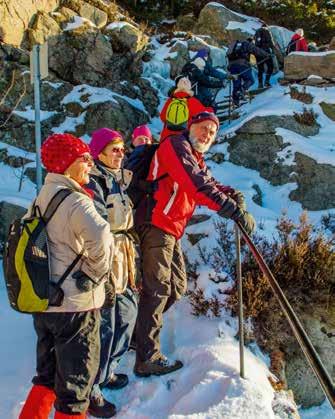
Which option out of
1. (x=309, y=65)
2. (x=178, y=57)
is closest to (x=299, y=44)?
(x=309, y=65)

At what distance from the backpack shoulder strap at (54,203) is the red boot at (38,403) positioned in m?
1.02

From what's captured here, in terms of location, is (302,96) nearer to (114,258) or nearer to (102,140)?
(102,140)

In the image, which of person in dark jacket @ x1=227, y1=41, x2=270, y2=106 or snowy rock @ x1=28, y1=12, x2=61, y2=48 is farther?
snowy rock @ x1=28, y1=12, x2=61, y2=48

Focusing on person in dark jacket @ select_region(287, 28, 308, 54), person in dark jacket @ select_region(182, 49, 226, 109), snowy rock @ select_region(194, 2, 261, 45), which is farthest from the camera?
snowy rock @ select_region(194, 2, 261, 45)

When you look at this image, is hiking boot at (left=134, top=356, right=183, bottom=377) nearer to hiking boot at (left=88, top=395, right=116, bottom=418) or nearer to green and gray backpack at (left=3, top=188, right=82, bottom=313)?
hiking boot at (left=88, top=395, right=116, bottom=418)

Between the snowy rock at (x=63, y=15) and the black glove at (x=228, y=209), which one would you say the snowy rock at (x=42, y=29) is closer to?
the snowy rock at (x=63, y=15)

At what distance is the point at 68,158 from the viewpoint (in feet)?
8.27

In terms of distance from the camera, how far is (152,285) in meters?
3.35

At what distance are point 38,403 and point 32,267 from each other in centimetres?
87

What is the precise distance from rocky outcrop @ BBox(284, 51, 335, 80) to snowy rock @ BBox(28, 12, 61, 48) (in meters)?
6.19

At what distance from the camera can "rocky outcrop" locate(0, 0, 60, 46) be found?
11.3m

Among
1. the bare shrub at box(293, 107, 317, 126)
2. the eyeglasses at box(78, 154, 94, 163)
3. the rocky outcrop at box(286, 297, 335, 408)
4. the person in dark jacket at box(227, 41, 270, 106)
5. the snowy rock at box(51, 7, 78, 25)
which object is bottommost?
the rocky outcrop at box(286, 297, 335, 408)

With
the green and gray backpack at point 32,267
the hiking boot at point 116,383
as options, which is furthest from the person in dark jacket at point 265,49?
the green and gray backpack at point 32,267

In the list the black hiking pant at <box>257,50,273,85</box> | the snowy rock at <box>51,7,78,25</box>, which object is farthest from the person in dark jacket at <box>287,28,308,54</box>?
the snowy rock at <box>51,7,78,25</box>
